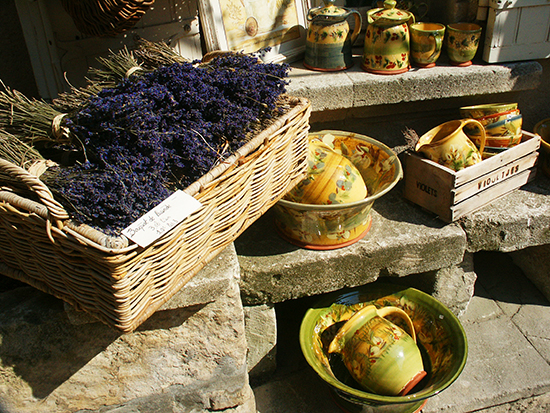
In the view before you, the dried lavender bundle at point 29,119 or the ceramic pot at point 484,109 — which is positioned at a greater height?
the dried lavender bundle at point 29,119

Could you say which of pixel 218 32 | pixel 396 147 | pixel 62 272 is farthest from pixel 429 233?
pixel 62 272

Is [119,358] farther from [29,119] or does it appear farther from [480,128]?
[480,128]

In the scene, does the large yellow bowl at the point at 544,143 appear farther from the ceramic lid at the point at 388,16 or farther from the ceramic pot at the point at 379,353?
the ceramic pot at the point at 379,353

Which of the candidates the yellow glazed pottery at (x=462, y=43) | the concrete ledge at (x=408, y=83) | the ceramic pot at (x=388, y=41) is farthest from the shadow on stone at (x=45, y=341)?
the yellow glazed pottery at (x=462, y=43)

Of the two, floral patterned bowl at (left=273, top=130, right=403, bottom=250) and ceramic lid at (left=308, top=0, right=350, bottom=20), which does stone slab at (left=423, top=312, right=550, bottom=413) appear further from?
ceramic lid at (left=308, top=0, right=350, bottom=20)

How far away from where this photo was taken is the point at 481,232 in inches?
83.0

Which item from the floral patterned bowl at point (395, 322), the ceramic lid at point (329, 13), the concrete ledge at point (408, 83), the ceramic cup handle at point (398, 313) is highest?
the ceramic lid at point (329, 13)

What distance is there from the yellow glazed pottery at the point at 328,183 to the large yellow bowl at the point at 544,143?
47.8 inches

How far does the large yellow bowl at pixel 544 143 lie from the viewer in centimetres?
238

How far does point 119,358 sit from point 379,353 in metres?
0.97

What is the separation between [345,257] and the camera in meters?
1.90

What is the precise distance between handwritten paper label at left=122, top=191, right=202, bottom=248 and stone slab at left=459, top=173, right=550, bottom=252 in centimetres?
143

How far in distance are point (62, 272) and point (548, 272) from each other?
8.02 feet

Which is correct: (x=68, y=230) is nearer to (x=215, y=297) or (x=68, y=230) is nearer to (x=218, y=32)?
(x=215, y=297)
